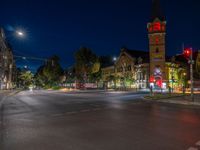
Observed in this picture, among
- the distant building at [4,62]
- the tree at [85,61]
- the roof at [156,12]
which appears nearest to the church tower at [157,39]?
the roof at [156,12]

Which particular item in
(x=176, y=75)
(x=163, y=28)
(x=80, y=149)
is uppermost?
(x=163, y=28)

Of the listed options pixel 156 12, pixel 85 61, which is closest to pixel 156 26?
pixel 156 12

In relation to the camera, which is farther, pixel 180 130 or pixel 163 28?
pixel 163 28

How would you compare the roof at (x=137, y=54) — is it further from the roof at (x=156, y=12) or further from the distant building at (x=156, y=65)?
the roof at (x=156, y=12)

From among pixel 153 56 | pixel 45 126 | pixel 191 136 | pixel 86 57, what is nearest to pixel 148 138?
pixel 191 136

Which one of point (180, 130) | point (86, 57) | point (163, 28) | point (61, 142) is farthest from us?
point (163, 28)

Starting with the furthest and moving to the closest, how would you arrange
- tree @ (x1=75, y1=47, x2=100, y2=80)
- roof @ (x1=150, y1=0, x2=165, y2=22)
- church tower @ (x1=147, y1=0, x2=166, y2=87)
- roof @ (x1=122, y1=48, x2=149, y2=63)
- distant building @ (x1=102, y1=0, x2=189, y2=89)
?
1. roof @ (x1=122, y1=48, x2=149, y2=63)
2. roof @ (x1=150, y1=0, x2=165, y2=22)
3. church tower @ (x1=147, y1=0, x2=166, y2=87)
4. distant building @ (x1=102, y1=0, x2=189, y2=89)
5. tree @ (x1=75, y1=47, x2=100, y2=80)

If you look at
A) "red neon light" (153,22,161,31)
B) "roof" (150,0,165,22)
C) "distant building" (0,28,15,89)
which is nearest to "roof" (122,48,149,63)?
"red neon light" (153,22,161,31)

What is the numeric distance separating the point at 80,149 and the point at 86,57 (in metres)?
60.7

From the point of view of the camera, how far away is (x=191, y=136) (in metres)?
7.90

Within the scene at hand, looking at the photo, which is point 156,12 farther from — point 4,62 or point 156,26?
point 4,62

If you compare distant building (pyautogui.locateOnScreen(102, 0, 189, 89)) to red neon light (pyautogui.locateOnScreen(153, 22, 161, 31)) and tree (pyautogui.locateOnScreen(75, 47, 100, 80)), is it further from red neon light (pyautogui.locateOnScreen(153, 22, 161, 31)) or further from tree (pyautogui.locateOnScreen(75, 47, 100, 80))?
tree (pyautogui.locateOnScreen(75, 47, 100, 80))

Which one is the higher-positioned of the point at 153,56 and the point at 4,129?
the point at 153,56

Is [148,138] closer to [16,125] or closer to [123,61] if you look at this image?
[16,125]
